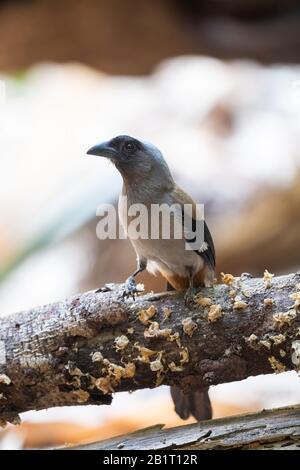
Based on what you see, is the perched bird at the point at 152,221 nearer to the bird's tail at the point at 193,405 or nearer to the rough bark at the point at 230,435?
the bird's tail at the point at 193,405

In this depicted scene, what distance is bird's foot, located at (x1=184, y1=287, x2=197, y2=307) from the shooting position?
2.16 meters

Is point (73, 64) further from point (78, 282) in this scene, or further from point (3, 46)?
point (78, 282)

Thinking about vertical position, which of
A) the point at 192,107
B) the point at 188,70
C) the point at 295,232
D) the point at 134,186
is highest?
the point at 188,70

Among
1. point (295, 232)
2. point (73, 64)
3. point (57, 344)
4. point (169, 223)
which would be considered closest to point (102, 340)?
point (57, 344)

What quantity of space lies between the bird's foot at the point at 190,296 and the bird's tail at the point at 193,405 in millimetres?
372

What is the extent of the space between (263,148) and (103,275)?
1269 mm

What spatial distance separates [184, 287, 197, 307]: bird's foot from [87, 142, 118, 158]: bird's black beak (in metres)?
0.55

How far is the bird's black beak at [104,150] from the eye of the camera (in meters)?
2.26

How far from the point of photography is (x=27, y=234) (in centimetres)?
418

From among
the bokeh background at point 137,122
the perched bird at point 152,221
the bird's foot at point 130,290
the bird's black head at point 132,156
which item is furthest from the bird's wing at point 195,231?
the bokeh background at point 137,122

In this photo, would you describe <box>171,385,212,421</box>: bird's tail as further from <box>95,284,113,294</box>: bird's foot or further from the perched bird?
<box>95,284,113,294</box>: bird's foot

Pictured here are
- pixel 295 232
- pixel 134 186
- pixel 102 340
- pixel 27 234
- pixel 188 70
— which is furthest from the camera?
pixel 188 70

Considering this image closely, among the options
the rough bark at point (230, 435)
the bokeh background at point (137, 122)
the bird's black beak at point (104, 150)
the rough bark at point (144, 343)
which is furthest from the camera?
the bokeh background at point (137, 122)

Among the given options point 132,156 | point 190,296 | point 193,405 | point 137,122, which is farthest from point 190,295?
point 137,122
